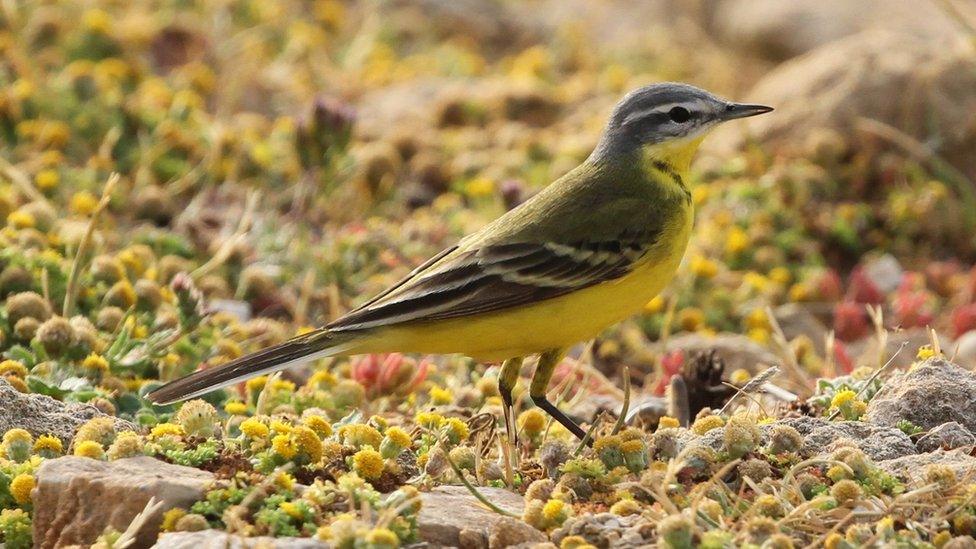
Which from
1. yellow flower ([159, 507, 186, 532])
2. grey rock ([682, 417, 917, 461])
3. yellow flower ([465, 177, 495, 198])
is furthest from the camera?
yellow flower ([465, 177, 495, 198])

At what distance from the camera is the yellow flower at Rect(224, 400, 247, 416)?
5613 mm

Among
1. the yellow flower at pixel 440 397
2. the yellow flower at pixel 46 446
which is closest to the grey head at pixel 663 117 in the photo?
the yellow flower at pixel 440 397

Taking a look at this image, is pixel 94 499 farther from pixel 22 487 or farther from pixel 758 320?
pixel 758 320

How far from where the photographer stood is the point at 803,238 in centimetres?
956

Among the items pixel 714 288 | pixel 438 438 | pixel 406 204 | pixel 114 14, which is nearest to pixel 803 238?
pixel 714 288

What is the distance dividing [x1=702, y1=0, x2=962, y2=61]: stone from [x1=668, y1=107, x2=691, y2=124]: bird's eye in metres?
6.66

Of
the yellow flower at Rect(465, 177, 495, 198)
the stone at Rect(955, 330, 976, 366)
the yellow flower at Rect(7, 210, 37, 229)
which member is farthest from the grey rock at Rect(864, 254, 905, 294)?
the yellow flower at Rect(7, 210, 37, 229)

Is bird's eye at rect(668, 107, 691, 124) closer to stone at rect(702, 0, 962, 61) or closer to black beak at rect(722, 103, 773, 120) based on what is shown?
black beak at rect(722, 103, 773, 120)

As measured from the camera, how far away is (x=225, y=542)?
159 inches

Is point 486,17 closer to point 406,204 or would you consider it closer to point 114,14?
point 114,14

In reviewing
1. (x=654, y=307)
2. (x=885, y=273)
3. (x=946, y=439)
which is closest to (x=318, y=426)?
(x=946, y=439)

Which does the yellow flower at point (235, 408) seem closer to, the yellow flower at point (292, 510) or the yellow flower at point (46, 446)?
the yellow flower at point (46, 446)

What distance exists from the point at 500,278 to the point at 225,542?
6.49ft

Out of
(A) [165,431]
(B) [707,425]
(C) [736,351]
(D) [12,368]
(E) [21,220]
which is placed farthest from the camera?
(C) [736,351]
